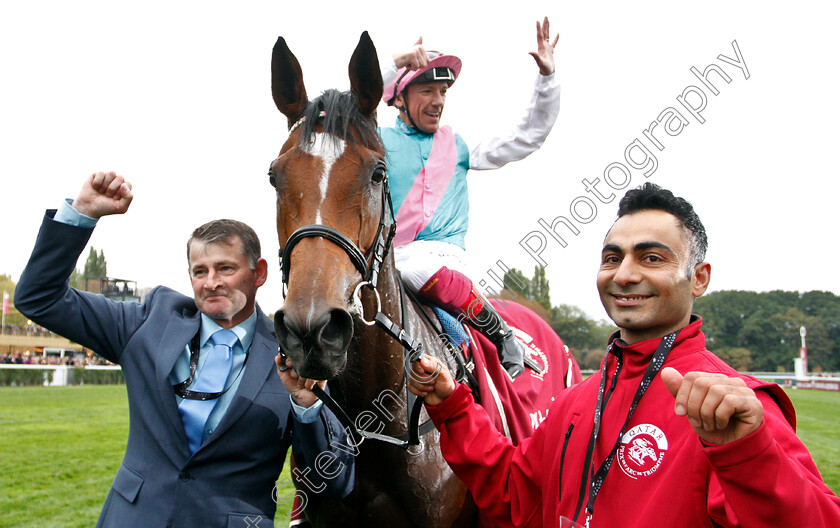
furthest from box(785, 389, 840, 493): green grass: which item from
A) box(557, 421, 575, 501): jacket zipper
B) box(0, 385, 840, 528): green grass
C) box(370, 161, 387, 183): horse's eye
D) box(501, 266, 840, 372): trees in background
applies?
box(501, 266, 840, 372): trees in background

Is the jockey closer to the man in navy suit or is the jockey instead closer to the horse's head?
the horse's head

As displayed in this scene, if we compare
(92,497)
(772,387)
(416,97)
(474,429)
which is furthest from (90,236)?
(92,497)

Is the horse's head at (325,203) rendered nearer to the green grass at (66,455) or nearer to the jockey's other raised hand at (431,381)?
the jockey's other raised hand at (431,381)

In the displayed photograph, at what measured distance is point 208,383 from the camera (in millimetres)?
2484

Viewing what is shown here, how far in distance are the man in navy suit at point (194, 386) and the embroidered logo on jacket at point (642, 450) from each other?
3.89 feet

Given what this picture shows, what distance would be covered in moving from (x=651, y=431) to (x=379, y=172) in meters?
1.43

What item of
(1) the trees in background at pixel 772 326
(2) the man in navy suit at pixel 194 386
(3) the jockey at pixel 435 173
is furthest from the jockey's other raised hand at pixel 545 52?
(1) the trees in background at pixel 772 326

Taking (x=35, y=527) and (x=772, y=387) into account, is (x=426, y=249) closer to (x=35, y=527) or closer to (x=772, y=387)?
(x=772, y=387)

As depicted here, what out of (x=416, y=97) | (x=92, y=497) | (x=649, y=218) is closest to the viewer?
(x=649, y=218)

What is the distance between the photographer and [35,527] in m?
5.84

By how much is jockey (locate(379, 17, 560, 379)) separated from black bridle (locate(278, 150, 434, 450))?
0.64m

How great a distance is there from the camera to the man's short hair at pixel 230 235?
8.69 ft

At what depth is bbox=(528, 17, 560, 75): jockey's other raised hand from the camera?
3.48 metres

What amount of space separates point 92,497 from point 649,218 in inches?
304
